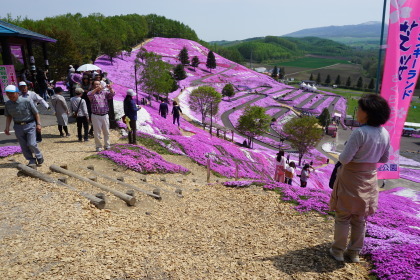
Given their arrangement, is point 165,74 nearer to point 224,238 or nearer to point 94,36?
point 94,36

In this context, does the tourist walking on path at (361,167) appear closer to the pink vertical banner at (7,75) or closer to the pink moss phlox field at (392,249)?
the pink moss phlox field at (392,249)

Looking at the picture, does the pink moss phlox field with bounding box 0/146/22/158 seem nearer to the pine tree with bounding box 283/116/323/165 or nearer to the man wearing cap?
the man wearing cap

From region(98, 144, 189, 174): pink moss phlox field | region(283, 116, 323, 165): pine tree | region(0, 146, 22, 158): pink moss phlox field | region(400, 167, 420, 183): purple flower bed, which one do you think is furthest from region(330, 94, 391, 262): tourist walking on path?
region(283, 116, 323, 165): pine tree

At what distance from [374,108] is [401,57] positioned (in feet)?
16.2

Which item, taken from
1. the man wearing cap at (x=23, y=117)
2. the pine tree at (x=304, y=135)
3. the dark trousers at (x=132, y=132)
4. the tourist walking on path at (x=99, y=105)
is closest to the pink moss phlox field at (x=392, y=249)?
the man wearing cap at (x=23, y=117)

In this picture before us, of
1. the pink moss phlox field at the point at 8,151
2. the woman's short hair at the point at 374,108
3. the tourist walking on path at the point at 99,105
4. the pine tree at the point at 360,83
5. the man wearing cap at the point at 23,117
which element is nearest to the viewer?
the woman's short hair at the point at 374,108

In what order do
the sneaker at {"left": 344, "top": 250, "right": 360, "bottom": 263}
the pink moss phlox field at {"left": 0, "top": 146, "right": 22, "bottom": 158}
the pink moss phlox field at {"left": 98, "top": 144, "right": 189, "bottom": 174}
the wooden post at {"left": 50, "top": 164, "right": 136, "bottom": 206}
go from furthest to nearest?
the pink moss phlox field at {"left": 0, "top": 146, "right": 22, "bottom": 158}
the pink moss phlox field at {"left": 98, "top": 144, "right": 189, "bottom": 174}
the wooden post at {"left": 50, "top": 164, "right": 136, "bottom": 206}
the sneaker at {"left": 344, "top": 250, "right": 360, "bottom": 263}

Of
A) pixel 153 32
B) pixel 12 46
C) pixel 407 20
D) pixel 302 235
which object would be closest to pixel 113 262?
pixel 302 235

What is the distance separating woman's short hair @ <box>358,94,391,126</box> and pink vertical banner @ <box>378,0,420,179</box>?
463cm

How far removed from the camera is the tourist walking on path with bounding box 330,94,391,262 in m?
4.29

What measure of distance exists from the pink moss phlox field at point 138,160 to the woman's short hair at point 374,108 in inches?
323

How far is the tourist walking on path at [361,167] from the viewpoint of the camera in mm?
4289

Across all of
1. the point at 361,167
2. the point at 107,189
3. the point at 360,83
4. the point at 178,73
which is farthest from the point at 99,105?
the point at 360,83

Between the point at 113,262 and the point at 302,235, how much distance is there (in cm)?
370
